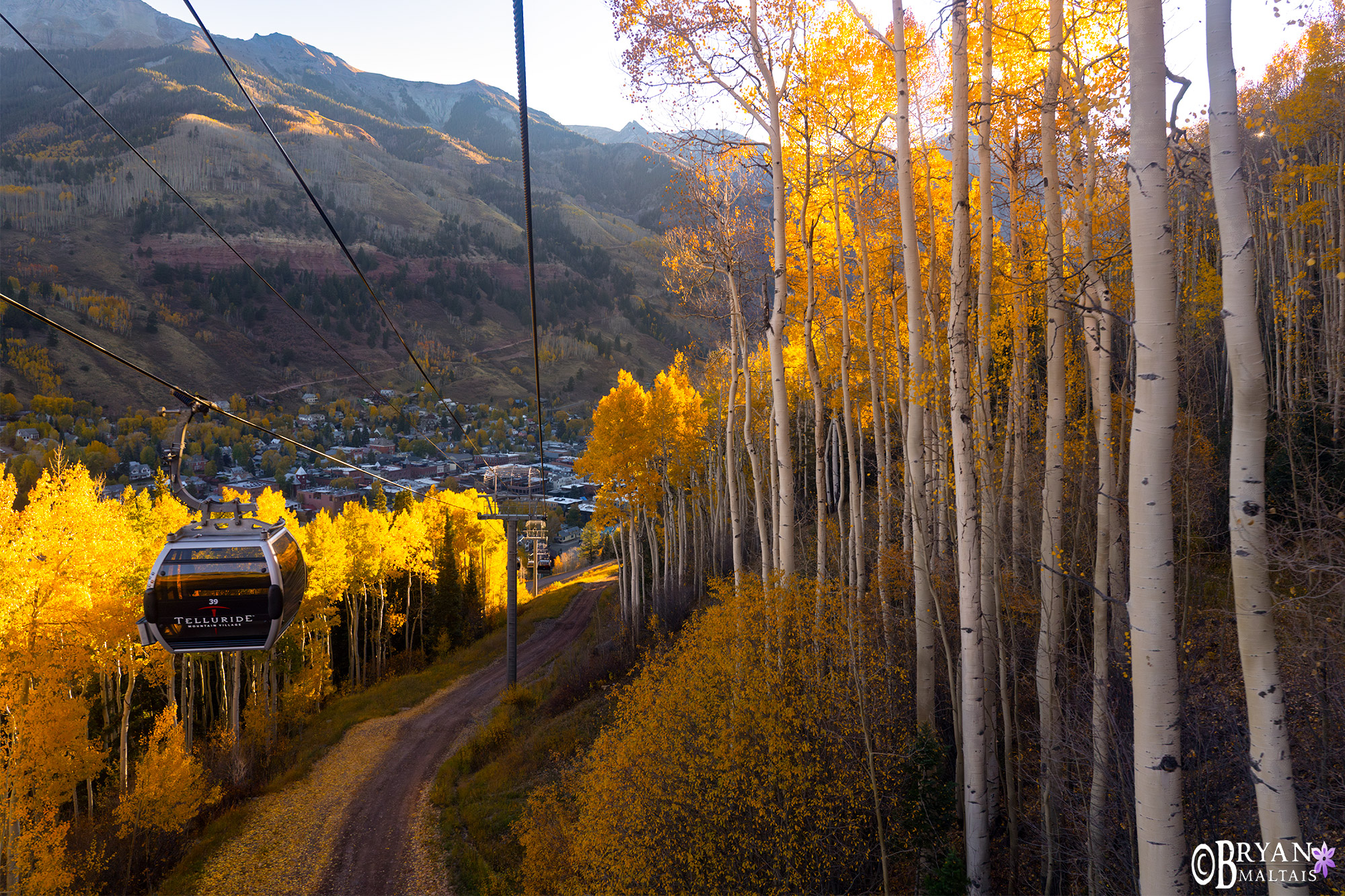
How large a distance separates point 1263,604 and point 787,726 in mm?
5832

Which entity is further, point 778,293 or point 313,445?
point 313,445

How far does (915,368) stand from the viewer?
6980mm

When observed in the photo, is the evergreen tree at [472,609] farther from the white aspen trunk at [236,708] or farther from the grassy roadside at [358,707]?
the white aspen trunk at [236,708]

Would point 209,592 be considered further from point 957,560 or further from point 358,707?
point 358,707

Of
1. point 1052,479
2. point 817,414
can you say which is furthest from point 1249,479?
point 817,414

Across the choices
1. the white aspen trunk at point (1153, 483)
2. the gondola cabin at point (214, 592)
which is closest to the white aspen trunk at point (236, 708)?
the gondola cabin at point (214, 592)

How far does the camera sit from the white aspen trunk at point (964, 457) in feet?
19.6

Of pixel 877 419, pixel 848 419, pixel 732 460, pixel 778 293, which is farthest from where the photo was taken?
pixel 732 460

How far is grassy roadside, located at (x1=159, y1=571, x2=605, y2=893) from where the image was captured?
600 inches

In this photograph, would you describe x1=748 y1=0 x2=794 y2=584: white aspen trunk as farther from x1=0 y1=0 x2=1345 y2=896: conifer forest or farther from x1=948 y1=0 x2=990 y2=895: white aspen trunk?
x1=948 y1=0 x2=990 y2=895: white aspen trunk

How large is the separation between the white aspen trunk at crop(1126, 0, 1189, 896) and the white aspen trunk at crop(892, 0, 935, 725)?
11.0ft

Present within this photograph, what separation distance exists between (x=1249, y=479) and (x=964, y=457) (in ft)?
9.43

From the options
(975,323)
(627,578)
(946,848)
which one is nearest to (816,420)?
(975,323)

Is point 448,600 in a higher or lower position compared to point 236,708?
higher
